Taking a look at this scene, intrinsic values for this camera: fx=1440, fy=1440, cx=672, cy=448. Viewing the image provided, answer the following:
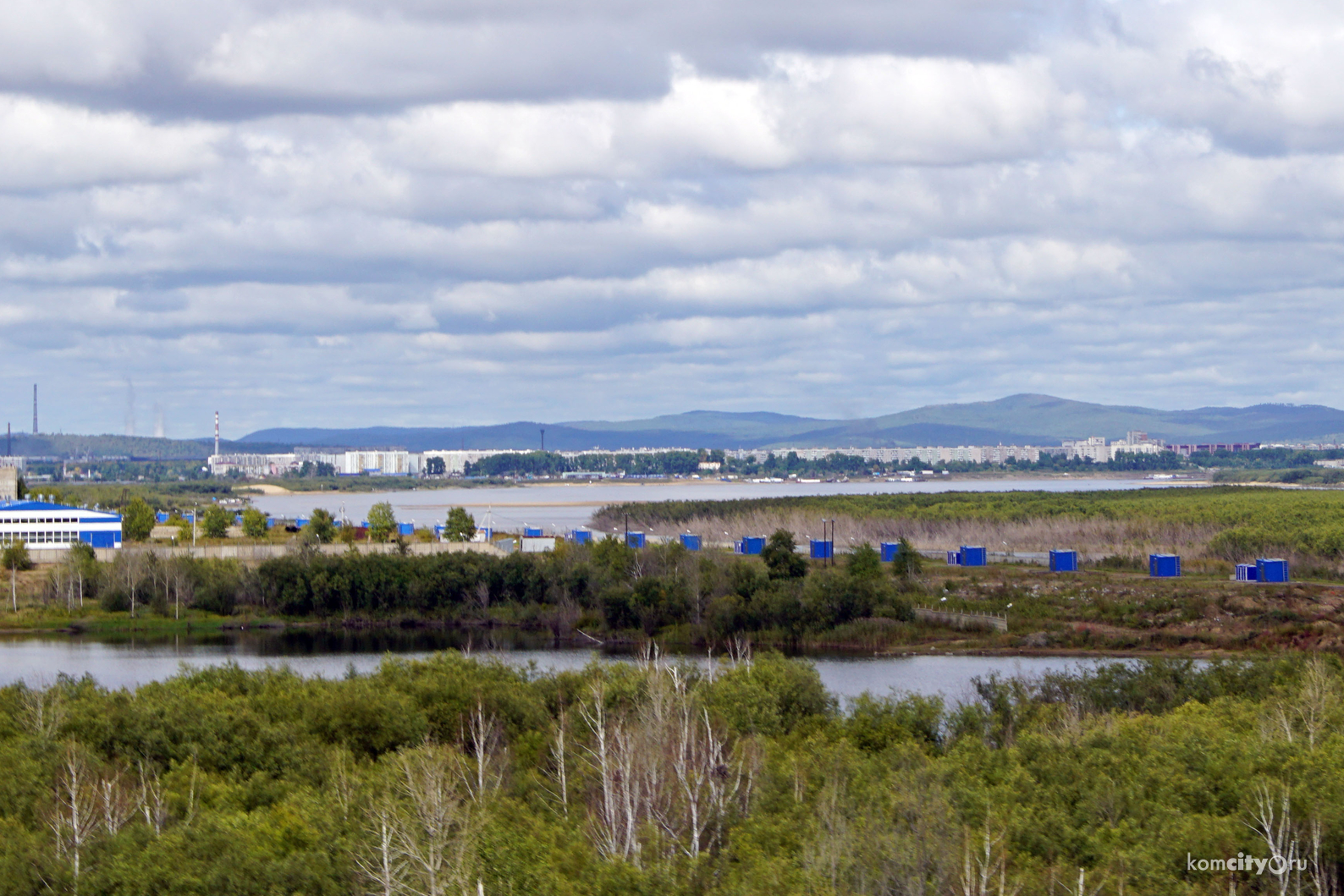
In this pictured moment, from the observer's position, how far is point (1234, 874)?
14609mm

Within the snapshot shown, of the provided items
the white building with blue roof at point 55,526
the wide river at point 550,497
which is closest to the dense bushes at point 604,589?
the white building with blue roof at point 55,526

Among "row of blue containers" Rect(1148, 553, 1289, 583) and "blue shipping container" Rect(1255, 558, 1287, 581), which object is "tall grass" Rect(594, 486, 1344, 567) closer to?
"row of blue containers" Rect(1148, 553, 1289, 583)

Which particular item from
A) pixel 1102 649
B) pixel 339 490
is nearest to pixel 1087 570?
pixel 1102 649

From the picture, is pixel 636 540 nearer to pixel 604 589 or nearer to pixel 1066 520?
pixel 604 589

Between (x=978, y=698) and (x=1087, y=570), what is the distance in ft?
86.3

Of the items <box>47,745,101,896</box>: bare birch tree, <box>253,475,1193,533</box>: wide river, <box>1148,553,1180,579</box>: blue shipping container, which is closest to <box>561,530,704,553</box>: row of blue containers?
<box>253,475,1193,533</box>: wide river

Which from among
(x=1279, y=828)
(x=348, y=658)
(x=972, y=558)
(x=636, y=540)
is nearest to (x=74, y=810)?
(x=1279, y=828)

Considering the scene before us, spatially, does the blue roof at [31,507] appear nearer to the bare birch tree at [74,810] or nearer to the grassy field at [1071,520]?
the grassy field at [1071,520]

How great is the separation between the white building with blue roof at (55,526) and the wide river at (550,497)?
25.9m

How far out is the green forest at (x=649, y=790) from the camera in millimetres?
13844

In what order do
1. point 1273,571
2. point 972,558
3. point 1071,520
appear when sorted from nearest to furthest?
point 1273,571, point 972,558, point 1071,520

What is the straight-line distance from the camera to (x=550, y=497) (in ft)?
522

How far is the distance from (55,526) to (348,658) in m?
31.2

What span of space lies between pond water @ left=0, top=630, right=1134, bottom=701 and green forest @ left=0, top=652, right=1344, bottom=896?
8.32 metres
